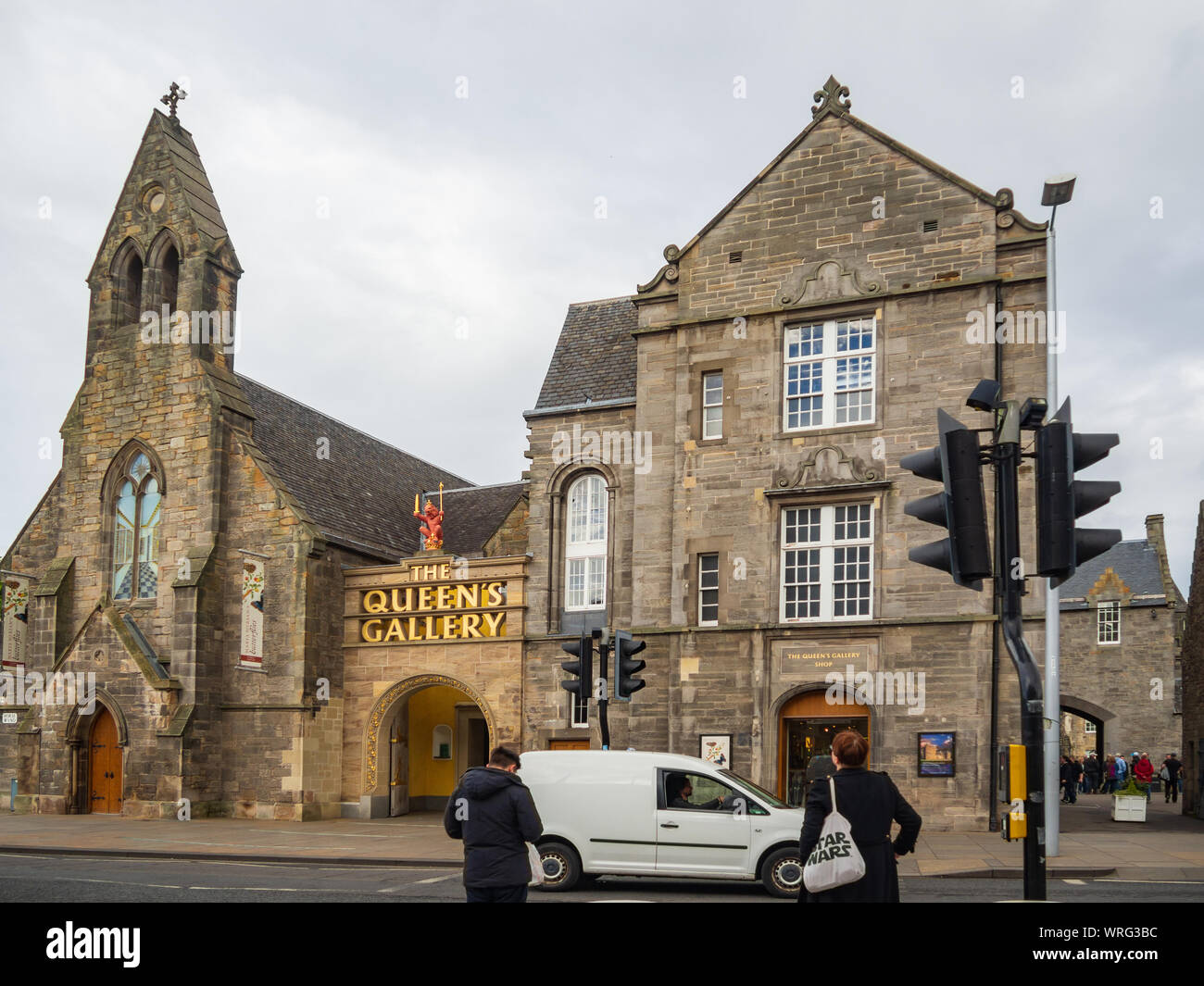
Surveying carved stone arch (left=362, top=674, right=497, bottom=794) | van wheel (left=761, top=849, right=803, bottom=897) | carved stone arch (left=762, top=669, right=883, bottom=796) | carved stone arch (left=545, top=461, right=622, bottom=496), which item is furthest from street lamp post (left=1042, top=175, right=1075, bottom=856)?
carved stone arch (left=362, top=674, right=497, bottom=794)

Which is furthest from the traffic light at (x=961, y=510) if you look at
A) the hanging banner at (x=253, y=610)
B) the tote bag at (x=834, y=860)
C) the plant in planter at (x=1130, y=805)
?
the hanging banner at (x=253, y=610)

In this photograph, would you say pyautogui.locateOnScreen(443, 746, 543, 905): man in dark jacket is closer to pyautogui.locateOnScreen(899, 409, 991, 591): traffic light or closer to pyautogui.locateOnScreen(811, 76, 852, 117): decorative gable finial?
pyautogui.locateOnScreen(899, 409, 991, 591): traffic light

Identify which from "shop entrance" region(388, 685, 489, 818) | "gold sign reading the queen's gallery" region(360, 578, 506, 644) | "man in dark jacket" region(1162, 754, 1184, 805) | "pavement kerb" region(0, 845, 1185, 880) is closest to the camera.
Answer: "pavement kerb" region(0, 845, 1185, 880)

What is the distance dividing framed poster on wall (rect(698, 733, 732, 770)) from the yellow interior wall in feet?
32.8

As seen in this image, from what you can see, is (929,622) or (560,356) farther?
(560,356)

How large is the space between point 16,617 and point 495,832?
1124 inches

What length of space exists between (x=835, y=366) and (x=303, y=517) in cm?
1299

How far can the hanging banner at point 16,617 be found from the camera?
3297 cm

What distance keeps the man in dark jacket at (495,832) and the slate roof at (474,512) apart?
85.1 ft

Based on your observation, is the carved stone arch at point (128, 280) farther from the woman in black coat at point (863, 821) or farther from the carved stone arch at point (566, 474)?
the woman in black coat at point (863, 821)

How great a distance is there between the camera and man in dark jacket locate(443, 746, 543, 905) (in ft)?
28.8

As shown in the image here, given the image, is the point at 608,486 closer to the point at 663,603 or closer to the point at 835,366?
the point at 663,603

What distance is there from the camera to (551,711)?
28375mm
